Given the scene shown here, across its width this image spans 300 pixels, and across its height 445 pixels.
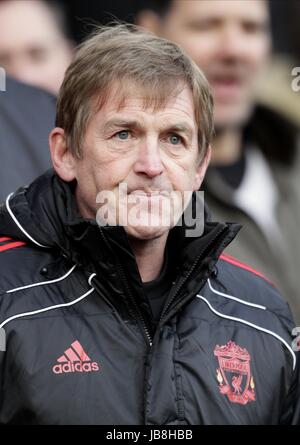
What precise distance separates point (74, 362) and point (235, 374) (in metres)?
0.45

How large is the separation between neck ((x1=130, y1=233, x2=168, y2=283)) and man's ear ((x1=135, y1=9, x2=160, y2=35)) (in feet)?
6.13

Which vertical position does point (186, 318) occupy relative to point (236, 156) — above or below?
above

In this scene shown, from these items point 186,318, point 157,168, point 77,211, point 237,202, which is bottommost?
point 237,202

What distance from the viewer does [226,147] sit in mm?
4543

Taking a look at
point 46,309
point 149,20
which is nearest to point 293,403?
point 46,309

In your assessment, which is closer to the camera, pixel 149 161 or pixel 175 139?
pixel 149 161

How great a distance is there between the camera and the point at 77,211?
9.07 feet

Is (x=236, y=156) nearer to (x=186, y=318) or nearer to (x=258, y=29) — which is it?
(x=258, y=29)

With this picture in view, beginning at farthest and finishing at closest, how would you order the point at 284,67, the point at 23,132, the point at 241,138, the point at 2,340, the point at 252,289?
the point at 284,67
the point at 241,138
the point at 23,132
the point at 252,289
the point at 2,340

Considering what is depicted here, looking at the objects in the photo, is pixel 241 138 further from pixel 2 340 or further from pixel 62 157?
pixel 2 340

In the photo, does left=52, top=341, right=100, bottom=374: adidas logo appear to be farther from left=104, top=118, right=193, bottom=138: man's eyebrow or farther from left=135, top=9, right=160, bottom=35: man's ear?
left=135, top=9, right=160, bottom=35: man's ear
